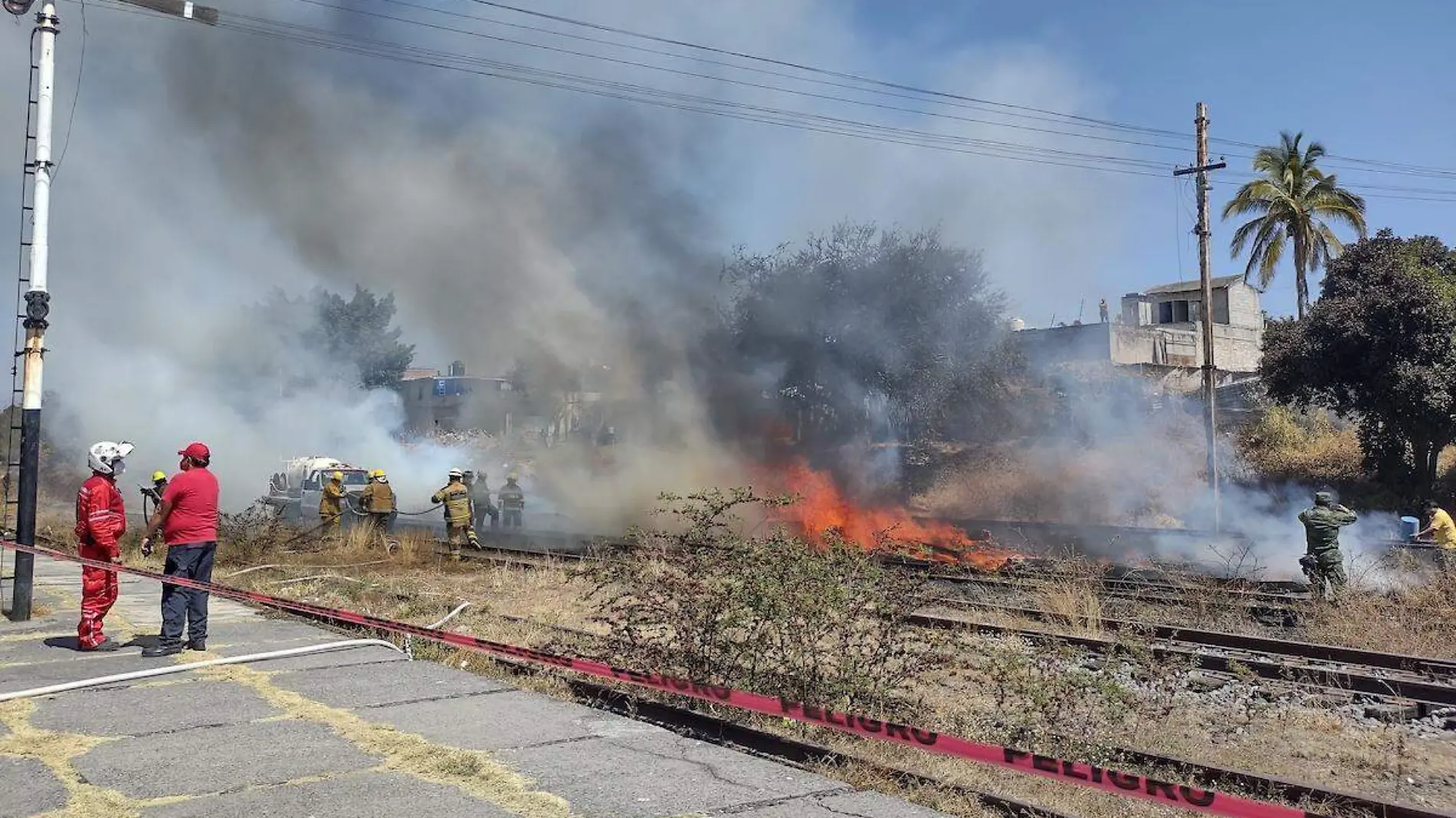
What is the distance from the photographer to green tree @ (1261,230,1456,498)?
1994 centimetres

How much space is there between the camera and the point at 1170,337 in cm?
3553

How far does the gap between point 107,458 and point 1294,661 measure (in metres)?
9.74

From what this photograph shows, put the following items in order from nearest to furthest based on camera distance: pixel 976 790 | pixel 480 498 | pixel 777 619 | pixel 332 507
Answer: pixel 976 790 → pixel 777 619 → pixel 332 507 → pixel 480 498

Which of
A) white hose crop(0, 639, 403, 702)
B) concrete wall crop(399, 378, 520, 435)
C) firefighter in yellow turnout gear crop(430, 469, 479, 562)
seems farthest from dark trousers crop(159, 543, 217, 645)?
concrete wall crop(399, 378, 520, 435)

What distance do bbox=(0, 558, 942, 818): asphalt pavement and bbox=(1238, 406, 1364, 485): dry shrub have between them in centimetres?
2169

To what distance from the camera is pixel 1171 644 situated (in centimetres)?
841

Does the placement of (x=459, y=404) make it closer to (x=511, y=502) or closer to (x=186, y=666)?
(x=511, y=502)

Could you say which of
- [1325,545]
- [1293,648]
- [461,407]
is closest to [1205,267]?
[1325,545]

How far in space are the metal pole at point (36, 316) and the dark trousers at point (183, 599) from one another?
2594 millimetres

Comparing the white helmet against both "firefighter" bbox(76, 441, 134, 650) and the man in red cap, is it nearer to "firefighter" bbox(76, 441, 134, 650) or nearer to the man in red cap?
"firefighter" bbox(76, 441, 134, 650)

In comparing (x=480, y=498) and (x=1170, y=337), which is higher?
(x=1170, y=337)

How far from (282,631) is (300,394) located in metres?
31.3

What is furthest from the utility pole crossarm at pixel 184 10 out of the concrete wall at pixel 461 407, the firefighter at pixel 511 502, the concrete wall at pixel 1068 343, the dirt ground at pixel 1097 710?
the concrete wall at pixel 1068 343

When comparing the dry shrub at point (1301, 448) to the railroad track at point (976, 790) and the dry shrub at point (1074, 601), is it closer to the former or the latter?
the dry shrub at point (1074, 601)
